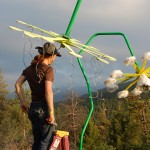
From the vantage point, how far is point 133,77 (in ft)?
5.70

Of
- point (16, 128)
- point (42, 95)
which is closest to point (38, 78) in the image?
point (42, 95)

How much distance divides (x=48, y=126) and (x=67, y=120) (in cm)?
2700

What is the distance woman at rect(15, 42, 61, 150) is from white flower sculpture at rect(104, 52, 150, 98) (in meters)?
0.97

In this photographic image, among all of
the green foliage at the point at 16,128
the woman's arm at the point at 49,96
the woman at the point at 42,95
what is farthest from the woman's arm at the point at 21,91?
the green foliage at the point at 16,128

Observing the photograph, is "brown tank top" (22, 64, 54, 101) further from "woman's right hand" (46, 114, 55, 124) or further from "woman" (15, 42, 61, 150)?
"woman's right hand" (46, 114, 55, 124)

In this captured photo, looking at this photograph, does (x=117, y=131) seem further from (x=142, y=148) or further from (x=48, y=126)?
(x=48, y=126)

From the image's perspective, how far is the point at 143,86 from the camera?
162 centimetres

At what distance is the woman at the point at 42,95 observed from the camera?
2.73m

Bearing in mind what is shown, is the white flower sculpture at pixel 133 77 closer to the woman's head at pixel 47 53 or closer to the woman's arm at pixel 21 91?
the woman's head at pixel 47 53

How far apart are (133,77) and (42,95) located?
1.26 metres

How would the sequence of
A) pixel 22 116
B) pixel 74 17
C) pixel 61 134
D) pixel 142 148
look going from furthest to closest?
pixel 22 116
pixel 142 148
pixel 61 134
pixel 74 17

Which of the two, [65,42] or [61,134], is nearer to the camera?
[65,42]

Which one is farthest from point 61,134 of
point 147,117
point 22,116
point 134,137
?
point 147,117

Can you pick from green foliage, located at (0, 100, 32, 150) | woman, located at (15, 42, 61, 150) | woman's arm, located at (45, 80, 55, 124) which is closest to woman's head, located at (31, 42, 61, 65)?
woman, located at (15, 42, 61, 150)
